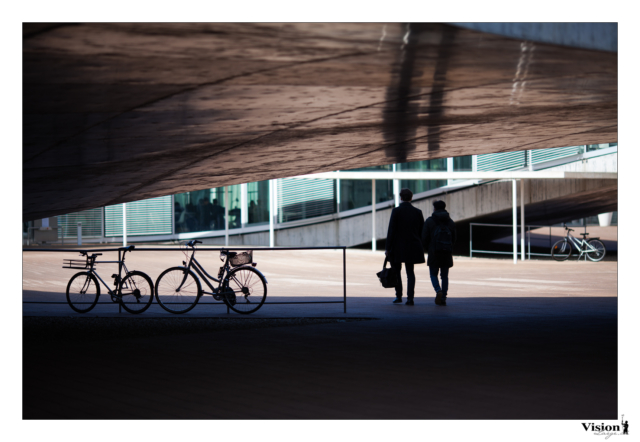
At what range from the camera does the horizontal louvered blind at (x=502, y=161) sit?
26.3m

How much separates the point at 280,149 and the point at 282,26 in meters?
5.36

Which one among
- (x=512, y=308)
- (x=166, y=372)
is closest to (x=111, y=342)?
(x=166, y=372)

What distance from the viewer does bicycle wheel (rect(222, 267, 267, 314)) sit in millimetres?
10656

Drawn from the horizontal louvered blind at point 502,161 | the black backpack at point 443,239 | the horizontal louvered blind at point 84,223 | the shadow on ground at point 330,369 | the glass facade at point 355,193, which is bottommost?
the shadow on ground at point 330,369

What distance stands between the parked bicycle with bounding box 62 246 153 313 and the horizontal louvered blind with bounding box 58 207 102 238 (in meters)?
23.1

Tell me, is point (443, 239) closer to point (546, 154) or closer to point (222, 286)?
point (222, 286)

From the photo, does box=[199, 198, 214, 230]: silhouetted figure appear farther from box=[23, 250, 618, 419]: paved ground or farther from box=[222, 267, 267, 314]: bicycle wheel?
box=[222, 267, 267, 314]: bicycle wheel

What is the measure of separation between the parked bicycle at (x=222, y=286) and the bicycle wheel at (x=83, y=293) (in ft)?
3.35

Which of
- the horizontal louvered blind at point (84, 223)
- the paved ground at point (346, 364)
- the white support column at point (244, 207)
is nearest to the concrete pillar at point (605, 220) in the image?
the white support column at point (244, 207)

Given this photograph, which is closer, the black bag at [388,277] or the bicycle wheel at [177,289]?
the bicycle wheel at [177,289]

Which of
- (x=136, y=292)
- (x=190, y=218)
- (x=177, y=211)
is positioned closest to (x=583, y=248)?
(x=190, y=218)

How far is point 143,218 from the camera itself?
111 feet

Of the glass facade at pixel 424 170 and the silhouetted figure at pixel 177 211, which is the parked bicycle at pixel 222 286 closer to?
the glass facade at pixel 424 170

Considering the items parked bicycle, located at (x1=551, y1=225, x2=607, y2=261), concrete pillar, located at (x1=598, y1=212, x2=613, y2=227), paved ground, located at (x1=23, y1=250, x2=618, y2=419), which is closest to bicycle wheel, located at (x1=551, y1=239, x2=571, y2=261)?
parked bicycle, located at (x1=551, y1=225, x2=607, y2=261)
